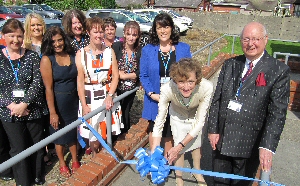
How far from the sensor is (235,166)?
8.60ft

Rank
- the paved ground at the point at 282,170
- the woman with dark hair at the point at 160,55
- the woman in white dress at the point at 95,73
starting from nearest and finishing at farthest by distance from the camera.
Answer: the woman with dark hair at the point at 160,55, the woman in white dress at the point at 95,73, the paved ground at the point at 282,170

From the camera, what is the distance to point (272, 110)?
220cm

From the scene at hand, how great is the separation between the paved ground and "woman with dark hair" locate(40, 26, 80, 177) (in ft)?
3.04

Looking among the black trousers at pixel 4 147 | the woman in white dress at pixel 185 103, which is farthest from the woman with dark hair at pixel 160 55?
the black trousers at pixel 4 147

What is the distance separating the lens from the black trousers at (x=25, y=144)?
3115 mm

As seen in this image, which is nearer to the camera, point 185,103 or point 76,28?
point 185,103

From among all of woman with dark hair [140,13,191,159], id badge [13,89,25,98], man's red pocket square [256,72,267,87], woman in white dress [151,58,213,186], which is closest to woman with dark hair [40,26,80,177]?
id badge [13,89,25,98]

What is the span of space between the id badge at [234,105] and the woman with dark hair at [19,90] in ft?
6.83

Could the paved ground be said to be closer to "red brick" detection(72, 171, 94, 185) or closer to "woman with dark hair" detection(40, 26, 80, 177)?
"red brick" detection(72, 171, 94, 185)

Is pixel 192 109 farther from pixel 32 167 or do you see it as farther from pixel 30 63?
pixel 32 167

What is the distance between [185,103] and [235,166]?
2.59 feet

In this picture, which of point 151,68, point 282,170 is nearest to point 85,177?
point 151,68

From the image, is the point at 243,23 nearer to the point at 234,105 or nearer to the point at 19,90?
the point at 234,105

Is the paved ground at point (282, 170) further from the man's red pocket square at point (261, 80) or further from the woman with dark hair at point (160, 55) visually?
the man's red pocket square at point (261, 80)
